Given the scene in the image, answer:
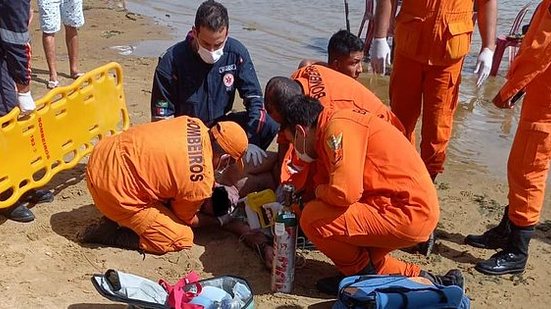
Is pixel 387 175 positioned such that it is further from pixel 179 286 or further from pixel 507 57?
pixel 507 57

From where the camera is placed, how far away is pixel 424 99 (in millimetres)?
4641

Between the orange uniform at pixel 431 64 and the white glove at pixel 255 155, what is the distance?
0.94 m

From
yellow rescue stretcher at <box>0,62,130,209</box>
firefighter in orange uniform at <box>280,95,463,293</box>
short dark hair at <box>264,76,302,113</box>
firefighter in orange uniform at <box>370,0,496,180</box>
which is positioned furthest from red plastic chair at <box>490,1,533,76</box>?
firefighter in orange uniform at <box>280,95,463,293</box>

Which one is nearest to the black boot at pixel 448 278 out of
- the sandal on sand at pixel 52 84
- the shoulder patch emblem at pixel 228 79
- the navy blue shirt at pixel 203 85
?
the navy blue shirt at pixel 203 85

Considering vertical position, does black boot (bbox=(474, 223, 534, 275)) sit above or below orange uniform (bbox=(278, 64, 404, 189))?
below

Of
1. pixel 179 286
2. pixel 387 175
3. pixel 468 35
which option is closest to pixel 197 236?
pixel 179 286

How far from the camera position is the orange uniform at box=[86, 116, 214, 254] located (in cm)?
394

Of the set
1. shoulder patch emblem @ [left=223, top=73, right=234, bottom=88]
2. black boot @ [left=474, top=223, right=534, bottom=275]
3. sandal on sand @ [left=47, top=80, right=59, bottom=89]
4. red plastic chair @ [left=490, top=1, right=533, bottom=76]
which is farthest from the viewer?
red plastic chair @ [left=490, top=1, right=533, bottom=76]

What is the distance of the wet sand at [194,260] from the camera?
3779 millimetres

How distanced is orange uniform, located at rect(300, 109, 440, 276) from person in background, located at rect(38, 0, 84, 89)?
4303 millimetres

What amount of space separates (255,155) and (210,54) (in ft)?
2.41

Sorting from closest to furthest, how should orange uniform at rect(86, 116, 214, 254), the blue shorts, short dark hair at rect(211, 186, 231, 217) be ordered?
orange uniform at rect(86, 116, 214, 254) < short dark hair at rect(211, 186, 231, 217) < the blue shorts

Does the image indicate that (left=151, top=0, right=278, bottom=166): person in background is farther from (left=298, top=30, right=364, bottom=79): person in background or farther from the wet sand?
the wet sand

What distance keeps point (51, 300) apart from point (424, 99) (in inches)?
102
